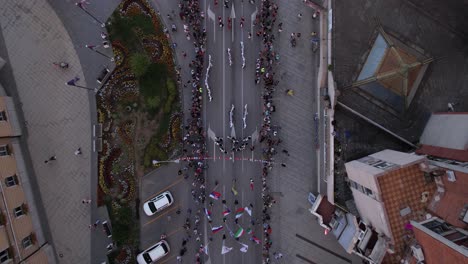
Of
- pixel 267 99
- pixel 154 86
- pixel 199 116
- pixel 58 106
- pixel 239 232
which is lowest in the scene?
pixel 239 232

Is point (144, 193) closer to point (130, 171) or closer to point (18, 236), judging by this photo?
point (130, 171)

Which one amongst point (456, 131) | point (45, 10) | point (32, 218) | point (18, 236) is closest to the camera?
point (456, 131)

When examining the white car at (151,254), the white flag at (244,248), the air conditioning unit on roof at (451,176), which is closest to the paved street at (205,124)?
the white flag at (244,248)

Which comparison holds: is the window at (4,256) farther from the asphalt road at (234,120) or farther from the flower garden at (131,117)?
the asphalt road at (234,120)

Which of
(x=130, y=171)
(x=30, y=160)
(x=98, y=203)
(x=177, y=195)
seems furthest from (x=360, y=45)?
(x=30, y=160)

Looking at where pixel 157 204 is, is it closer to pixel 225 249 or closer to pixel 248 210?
pixel 225 249

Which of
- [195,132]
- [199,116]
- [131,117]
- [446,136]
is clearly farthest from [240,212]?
[446,136]
